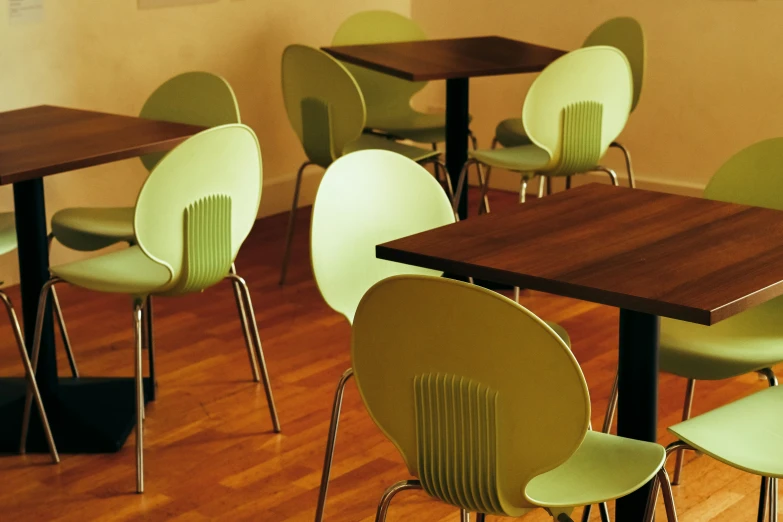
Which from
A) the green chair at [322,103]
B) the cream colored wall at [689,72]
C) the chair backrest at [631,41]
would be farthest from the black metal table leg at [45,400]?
the cream colored wall at [689,72]

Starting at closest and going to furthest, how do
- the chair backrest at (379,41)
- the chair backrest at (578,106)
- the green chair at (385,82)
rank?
the chair backrest at (578,106) < the green chair at (385,82) < the chair backrest at (379,41)

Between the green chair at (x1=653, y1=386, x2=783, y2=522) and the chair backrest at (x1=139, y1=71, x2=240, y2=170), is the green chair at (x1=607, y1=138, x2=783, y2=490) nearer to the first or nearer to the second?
the green chair at (x1=653, y1=386, x2=783, y2=522)

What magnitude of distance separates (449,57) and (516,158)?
49cm

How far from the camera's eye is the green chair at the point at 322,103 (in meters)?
4.28

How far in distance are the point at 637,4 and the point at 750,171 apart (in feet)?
9.72

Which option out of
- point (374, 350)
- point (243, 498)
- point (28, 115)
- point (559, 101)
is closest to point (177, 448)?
point (243, 498)

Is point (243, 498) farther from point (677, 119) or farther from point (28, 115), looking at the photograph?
point (677, 119)

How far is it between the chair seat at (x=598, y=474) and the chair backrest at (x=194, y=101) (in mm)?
2055

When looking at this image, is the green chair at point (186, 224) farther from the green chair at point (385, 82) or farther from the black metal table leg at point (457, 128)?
the green chair at point (385, 82)

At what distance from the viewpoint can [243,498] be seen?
298 centimetres

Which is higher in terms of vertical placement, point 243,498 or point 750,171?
point 750,171

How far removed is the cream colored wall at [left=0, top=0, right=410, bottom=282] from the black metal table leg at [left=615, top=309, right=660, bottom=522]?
305 cm

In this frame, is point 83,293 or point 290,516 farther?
point 83,293

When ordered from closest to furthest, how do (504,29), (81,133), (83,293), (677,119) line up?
1. (81,133)
2. (83,293)
3. (677,119)
4. (504,29)
